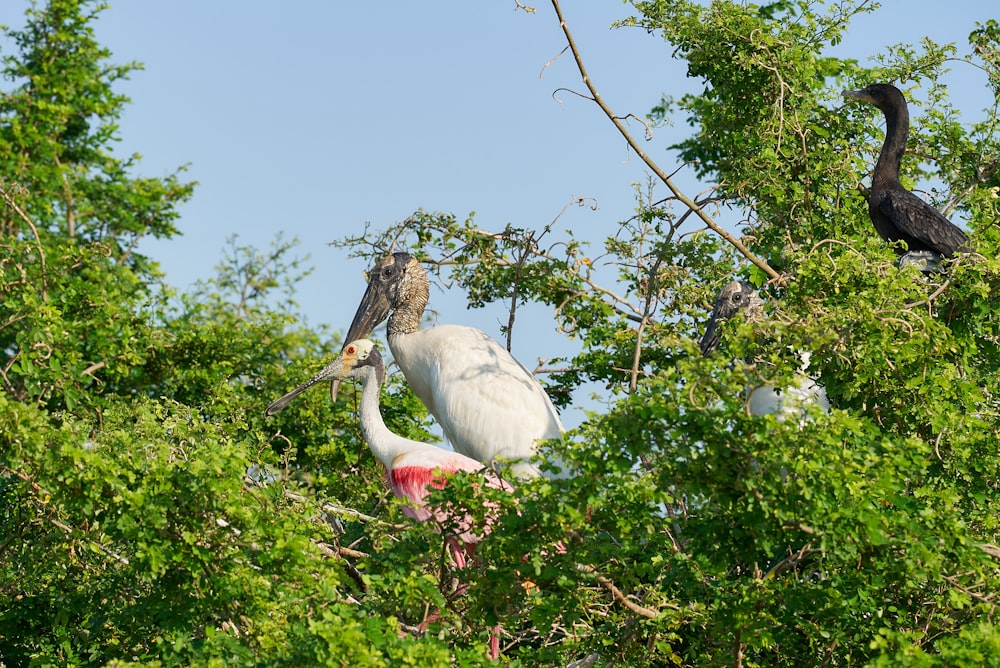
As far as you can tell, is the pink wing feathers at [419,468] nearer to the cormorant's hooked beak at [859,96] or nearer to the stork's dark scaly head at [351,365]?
the stork's dark scaly head at [351,365]

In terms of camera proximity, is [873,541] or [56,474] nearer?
[873,541]

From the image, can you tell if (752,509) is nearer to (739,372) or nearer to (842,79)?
(739,372)

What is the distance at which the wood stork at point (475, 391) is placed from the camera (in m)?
6.40

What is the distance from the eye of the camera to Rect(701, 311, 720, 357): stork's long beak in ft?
20.3

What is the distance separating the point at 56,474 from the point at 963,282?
10.6 feet

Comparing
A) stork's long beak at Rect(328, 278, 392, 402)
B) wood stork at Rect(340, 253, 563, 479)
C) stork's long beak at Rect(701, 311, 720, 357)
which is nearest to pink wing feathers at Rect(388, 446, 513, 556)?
wood stork at Rect(340, 253, 563, 479)

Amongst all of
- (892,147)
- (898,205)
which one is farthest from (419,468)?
(892,147)

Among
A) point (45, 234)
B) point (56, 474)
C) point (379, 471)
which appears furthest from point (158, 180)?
point (56, 474)

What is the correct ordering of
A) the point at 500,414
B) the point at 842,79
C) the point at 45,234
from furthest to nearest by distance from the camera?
the point at 45,234
the point at 842,79
the point at 500,414

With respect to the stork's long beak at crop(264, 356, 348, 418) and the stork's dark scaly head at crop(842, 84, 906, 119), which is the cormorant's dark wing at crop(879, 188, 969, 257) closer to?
the stork's dark scaly head at crop(842, 84, 906, 119)

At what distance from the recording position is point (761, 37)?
5.88 metres

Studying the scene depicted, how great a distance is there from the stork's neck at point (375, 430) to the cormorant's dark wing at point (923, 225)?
2.46 metres

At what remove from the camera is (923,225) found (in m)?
6.09

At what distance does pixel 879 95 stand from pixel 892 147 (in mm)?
303
